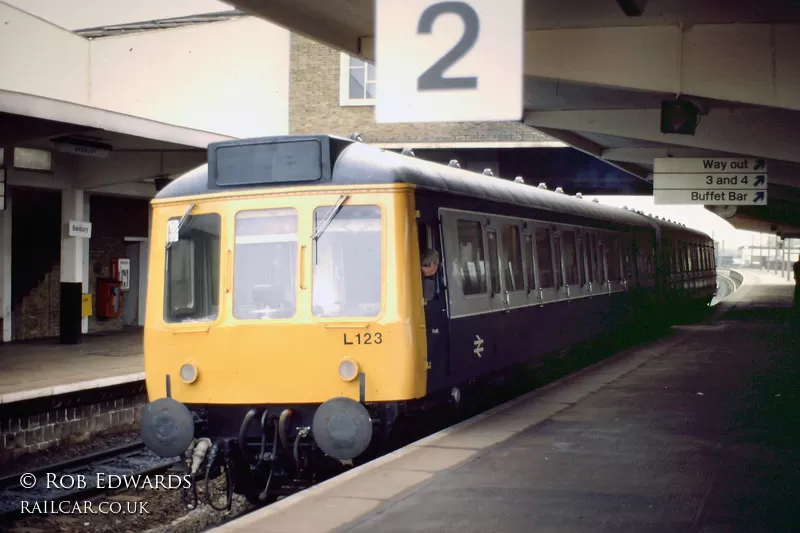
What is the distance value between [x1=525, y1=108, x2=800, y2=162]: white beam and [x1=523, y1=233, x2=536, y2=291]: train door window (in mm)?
3744

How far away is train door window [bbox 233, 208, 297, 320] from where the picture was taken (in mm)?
8656

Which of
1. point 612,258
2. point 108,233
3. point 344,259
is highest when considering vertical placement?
point 108,233

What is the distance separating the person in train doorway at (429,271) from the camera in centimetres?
874

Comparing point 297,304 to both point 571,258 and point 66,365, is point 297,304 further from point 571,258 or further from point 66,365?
point 66,365

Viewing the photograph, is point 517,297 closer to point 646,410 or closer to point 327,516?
point 646,410

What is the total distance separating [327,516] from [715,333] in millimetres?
17140

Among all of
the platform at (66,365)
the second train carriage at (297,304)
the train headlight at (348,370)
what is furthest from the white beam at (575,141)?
the train headlight at (348,370)

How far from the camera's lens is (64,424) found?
43.7ft

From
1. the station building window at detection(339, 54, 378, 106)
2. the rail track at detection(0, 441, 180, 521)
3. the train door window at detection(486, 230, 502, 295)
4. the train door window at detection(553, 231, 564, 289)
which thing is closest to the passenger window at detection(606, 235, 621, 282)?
the train door window at detection(553, 231, 564, 289)

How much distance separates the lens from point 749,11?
9.42 metres

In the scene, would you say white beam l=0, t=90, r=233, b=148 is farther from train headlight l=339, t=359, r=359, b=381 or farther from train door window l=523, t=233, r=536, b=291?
train headlight l=339, t=359, r=359, b=381

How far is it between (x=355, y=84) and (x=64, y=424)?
15973 millimetres

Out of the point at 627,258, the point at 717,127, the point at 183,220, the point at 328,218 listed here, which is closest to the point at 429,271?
the point at 328,218

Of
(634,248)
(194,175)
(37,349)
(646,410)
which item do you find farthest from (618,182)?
(194,175)
